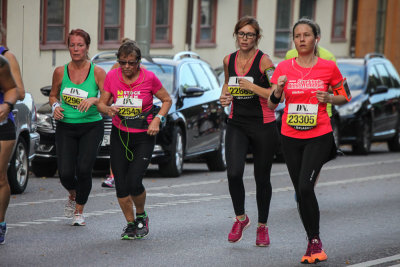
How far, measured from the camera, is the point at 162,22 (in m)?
28.4

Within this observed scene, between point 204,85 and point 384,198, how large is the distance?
4337 mm

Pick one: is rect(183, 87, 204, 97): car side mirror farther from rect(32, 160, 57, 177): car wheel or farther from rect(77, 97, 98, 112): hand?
rect(77, 97, 98, 112): hand

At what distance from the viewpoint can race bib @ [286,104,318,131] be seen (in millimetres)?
7922

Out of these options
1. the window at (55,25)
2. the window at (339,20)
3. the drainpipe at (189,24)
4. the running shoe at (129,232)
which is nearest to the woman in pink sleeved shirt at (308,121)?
the running shoe at (129,232)

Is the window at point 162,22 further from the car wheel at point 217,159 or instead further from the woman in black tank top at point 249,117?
the woman in black tank top at point 249,117

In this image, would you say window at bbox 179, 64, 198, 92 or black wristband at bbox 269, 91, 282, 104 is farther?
window at bbox 179, 64, 198, 92

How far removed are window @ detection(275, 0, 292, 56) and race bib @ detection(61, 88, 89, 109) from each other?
24001mm

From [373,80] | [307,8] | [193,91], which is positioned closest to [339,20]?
[307,8]

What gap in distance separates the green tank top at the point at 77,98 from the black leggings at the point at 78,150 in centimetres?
6

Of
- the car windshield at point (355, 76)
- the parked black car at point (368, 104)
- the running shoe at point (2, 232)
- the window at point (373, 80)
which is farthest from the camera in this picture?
the window at point (373, 80)

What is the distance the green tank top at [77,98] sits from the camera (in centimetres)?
970

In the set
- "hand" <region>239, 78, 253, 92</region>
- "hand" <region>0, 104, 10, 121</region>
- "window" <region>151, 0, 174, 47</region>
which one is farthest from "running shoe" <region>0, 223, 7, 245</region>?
"window" <region>151, 0, 174, 47</region>

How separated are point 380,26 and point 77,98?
30605mm

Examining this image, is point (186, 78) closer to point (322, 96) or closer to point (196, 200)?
point (196, 200)
